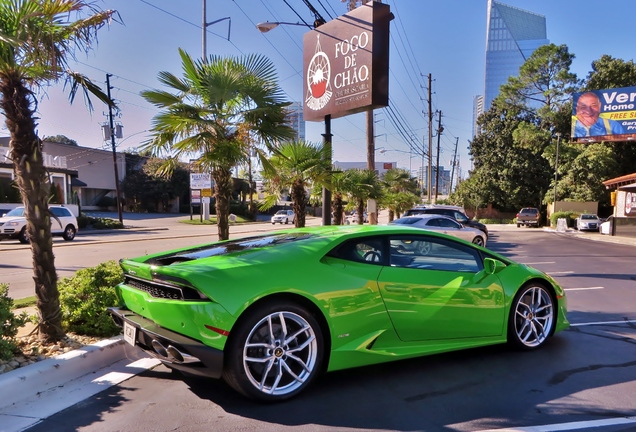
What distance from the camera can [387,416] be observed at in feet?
11.2

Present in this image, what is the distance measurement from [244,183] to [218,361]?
65.1m

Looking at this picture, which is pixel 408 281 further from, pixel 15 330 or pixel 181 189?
pixel 181 189

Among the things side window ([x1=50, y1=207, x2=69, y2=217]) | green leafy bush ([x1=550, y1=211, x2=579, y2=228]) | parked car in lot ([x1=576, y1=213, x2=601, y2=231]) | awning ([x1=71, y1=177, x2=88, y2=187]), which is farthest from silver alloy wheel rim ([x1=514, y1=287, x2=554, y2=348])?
awning ([x1=71, y1=177, x2=88, y2=187])

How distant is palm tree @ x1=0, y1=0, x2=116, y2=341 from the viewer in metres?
4.25

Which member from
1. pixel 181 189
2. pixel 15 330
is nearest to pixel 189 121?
pixel 15 330

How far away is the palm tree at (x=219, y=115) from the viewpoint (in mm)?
7375

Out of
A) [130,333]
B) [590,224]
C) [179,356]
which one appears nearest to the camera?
[179,356]

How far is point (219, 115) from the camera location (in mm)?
7746

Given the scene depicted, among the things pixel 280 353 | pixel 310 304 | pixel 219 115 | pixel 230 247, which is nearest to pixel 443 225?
pixel 219 115

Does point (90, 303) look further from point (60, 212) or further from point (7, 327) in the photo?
point (60, 212)

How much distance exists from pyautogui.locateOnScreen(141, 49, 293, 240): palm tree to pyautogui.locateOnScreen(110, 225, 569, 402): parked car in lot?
315cm

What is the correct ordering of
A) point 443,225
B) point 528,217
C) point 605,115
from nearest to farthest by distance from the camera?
point 443,225
point 605,115
point 528,217

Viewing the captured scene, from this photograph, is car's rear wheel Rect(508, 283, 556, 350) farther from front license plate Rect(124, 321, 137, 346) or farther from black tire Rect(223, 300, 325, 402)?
front license plate Rect(124, 321, 137, 346)

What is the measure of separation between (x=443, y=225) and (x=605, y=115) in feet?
85.2
